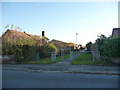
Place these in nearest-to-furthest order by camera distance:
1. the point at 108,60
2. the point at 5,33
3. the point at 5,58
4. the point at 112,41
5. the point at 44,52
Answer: the point at 112,41 < the point at 108,60 < the point at 5,58 < the point at 5,33 < the point at 44,52

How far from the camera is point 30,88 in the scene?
5.35 m

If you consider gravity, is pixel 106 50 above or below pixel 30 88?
above

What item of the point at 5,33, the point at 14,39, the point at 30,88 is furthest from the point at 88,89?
the point at 5,33

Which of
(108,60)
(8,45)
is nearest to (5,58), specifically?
(8,45)

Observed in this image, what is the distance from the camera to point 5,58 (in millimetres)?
14469

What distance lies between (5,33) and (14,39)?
154 cm

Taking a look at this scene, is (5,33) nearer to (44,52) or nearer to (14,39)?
(14,39)

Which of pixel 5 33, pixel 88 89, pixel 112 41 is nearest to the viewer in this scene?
pixel 88 89

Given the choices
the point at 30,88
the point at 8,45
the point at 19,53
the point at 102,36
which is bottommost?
the point at 30,88

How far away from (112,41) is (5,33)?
40.5ft

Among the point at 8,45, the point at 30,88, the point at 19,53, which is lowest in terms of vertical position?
the point at 30,88

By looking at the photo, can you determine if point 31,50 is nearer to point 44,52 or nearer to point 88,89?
point 44,52

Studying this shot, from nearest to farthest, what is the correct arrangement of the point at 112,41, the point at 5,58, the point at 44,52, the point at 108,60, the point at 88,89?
the point at 88,89 < the point at 112,41 < the point at 108,60 < the point at 5,58 < the point at 44,52

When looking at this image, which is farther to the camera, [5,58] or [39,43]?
[39,43]
